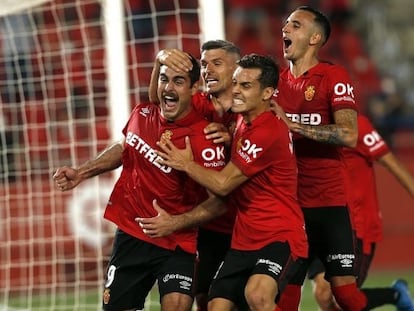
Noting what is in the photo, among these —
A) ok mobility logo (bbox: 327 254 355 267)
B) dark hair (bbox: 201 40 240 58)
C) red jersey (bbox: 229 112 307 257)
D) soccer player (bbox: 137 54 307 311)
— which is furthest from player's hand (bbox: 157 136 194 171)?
ok mobility logo (bbox: 327 254 355 267)

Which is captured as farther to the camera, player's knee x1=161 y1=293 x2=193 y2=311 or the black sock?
the black sock

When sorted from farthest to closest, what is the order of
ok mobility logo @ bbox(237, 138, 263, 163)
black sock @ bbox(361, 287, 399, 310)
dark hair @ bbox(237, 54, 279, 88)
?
black sock @ bbox(361, 287, 399, 310) < dark hair @ bbox(237, 54, 279, 88) < ok mobility logo @ bbox(237, 138, 263, 163)

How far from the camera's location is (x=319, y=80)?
298 inches

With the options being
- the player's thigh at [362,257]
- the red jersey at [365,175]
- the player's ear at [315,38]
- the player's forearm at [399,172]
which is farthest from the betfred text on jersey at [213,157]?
the player's forearm at [399,172]

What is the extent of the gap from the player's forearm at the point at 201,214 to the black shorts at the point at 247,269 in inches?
12.1

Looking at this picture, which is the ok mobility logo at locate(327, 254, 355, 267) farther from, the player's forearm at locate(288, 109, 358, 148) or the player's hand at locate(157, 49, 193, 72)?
the player's hand at locate(157, 49, 193, 72)

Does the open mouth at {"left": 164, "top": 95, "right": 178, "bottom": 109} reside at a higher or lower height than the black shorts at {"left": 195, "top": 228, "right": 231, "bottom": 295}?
higher

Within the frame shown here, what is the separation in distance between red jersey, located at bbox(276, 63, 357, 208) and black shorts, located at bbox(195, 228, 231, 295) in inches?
23.9

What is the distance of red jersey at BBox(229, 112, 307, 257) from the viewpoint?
22.7ft

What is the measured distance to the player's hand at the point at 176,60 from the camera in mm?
7164

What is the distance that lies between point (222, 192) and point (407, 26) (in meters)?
12.4

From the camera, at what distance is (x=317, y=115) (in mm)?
7566

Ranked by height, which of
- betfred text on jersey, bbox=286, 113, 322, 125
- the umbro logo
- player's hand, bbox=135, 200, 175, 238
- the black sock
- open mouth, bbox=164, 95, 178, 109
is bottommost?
the black sock

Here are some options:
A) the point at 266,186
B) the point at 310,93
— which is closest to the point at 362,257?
the point at 310,93
